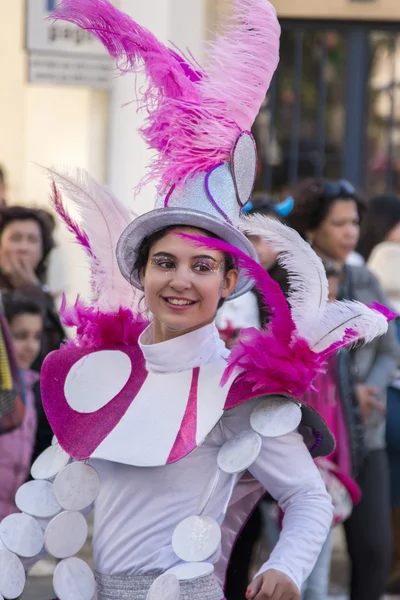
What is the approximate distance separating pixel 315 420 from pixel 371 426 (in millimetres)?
2228

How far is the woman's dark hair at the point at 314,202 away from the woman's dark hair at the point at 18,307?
1076 mm

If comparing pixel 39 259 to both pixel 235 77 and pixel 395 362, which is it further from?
pixel 235 77

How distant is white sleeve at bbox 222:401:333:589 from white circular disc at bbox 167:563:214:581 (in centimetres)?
14

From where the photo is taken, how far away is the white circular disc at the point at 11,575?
2992 mm

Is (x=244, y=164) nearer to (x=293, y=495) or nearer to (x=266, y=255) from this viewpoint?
(x=293, y=495)

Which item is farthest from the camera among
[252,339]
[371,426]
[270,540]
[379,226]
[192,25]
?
[192,25]

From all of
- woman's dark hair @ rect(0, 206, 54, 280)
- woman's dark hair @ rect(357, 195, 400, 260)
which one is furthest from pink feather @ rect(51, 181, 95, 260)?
woman's dark hair @ rect(357, 195, 400, 260)

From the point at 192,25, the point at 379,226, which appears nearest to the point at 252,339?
the point at 379,226

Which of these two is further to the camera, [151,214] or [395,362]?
[395,362]

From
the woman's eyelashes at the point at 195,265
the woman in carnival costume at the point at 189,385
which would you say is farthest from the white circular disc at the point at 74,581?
the woman's eyelashes at the point at 195,265

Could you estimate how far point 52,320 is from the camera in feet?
18.2

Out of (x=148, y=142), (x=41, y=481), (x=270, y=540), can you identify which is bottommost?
(x=270, y=540)

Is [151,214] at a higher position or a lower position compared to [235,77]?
lower

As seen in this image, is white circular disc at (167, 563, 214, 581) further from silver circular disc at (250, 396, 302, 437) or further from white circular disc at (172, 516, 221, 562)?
silver circular disc at (250, 396, 302, 437)
